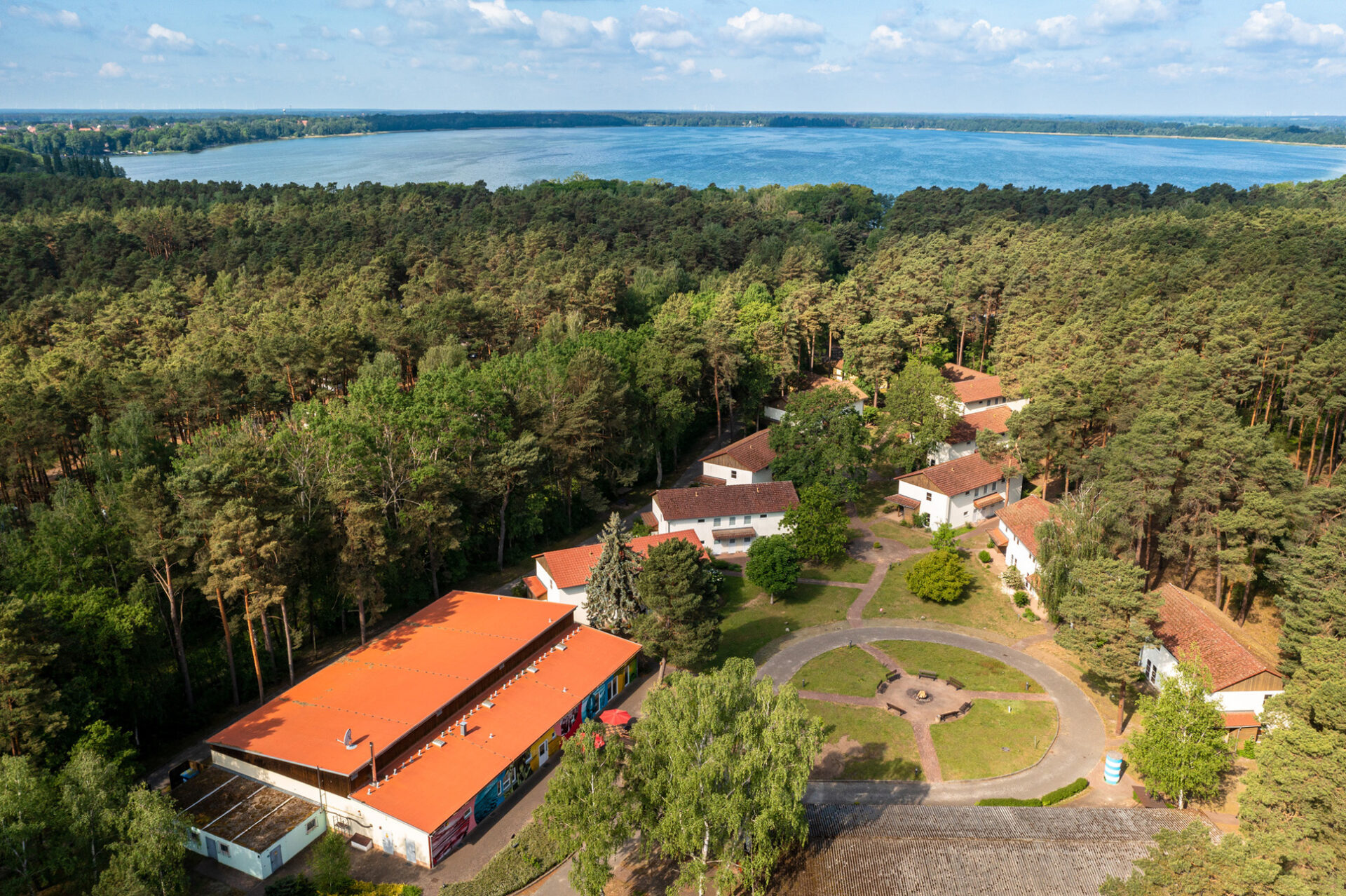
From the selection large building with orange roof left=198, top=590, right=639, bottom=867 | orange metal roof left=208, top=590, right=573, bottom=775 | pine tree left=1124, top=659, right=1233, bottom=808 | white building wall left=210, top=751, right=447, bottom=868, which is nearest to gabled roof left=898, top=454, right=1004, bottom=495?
pine tree left=1124, top=659, right=1233, bottom=808

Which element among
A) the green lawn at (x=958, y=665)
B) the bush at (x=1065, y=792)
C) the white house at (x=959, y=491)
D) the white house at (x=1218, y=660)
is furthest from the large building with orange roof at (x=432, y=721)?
the white house at (x=959, y=491)

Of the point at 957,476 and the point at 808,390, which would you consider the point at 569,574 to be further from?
the point at 808,390

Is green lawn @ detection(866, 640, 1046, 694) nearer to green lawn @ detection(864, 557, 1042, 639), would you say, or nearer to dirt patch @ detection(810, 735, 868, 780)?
green lawn @ detection(864, 557, 1042, 639)

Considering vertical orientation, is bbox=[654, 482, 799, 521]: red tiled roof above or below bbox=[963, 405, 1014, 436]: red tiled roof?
below

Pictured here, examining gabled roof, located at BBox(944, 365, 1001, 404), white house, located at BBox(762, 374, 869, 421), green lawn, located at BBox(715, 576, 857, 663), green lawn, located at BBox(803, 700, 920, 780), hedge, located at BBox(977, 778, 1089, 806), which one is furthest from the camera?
gabled roof, located at BBox(944, 365, 1001, 404)

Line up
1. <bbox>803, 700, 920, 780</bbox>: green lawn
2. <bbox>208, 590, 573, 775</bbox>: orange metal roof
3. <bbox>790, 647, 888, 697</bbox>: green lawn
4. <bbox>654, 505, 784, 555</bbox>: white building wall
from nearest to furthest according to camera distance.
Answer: <bbox>208, 590, 573, 775</bbox>: orange metal roof, <bbox>803, 700, 920, 780</bbox>: green lawn, <bbox>790, 647, 888, 697</bbox>: green lawn, <bbox>654, 505, 784, 555</bbox>: white building wall

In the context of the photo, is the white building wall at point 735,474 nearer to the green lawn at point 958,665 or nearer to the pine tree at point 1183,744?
the green lawn at point 958,665
